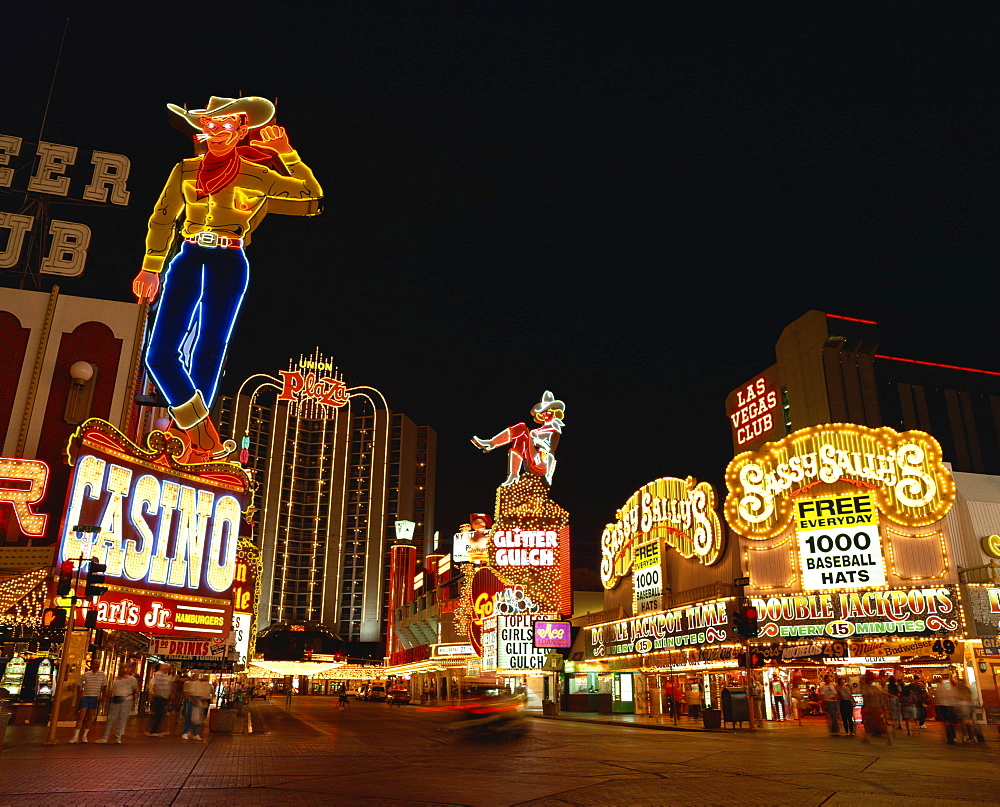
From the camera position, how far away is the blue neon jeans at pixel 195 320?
92.4 ft

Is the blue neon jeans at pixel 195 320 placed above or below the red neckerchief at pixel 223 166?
below

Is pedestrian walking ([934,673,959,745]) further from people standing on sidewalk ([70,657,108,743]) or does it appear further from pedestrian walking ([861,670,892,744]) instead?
people standing on sidewalk ([70,657,108,743])

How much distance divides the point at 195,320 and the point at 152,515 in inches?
285

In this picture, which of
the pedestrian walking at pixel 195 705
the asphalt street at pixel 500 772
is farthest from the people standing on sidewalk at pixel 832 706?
the pedestrian walking at pixel 195 705

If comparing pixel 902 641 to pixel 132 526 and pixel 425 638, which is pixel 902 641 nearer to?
pixel 132 526

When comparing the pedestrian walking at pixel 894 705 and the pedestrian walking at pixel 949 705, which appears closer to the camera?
the pedestrian walking at pixel 949 705

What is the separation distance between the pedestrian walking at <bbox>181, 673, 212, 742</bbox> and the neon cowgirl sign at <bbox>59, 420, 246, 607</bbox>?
5.43 meters

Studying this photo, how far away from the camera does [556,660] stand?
155 ft

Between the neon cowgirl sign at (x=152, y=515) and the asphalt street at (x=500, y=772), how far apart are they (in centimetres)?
604

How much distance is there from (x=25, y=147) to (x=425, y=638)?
6512 cm

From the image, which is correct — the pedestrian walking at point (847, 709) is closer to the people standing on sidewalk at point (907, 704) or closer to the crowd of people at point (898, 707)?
the crowd of people at point (898, 707)

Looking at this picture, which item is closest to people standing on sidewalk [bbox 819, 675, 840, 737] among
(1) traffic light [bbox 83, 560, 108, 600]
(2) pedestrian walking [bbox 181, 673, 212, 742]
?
(2) pedestrian walking [bbox 181, 673, 212, 742]

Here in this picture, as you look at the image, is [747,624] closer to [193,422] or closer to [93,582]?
[93,582]

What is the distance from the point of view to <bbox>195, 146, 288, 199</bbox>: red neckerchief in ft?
103
